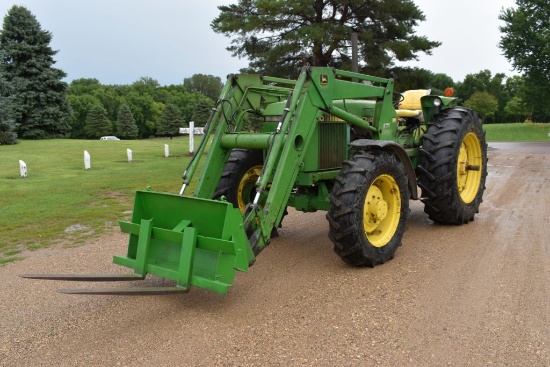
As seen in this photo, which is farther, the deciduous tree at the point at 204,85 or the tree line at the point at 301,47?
the deciduous tree at the point at 204,85

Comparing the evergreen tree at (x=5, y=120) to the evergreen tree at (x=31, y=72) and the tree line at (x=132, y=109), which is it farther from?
the tree line at (x=132, y=109)

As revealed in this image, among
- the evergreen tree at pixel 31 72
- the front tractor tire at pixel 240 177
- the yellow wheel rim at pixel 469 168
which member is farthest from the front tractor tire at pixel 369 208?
the evergreen tree at pixel 31 72

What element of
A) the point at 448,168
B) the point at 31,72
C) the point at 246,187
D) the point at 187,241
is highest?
the point at 31,72

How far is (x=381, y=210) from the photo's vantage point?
5.25 m

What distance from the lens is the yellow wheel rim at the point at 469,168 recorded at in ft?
23.6

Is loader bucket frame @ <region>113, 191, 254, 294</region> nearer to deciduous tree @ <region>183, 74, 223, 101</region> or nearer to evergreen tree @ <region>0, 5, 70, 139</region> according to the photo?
evergreen tree @ <region>0, 5, 70, 139</region>

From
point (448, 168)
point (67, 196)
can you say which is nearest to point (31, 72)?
point (67, 196)

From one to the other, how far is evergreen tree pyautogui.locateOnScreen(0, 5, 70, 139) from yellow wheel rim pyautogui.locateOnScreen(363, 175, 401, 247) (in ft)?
107

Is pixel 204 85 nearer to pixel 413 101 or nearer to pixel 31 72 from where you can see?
pixel 31 72

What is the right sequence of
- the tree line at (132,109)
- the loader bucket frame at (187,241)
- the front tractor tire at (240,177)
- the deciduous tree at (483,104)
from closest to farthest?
the loader bucket frame at (187,241) → the front tractor tire at (240,177) → the deciduous tree at (483,104) → the tree line at (132,109)

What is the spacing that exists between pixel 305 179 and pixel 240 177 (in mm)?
1028

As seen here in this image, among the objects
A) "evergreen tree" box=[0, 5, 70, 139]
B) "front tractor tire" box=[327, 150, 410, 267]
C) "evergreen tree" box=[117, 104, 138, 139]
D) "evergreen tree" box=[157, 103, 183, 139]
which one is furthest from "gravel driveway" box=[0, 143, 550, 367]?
"evergreen tree" box=[117, 104, 138, 139]

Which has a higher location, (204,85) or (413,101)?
(204,85)

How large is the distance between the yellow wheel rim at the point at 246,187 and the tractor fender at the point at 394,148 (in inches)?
57.4
